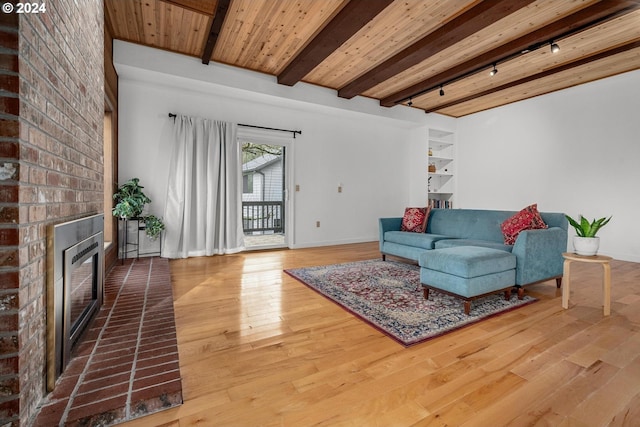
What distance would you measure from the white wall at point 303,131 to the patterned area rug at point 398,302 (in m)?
2.12

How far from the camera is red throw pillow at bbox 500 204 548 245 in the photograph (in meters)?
2.94

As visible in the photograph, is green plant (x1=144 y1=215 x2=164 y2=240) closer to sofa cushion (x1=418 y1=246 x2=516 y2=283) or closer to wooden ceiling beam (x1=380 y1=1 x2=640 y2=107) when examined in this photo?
sofa cushion (x1=418 y1=246 x2=516 y2=283)

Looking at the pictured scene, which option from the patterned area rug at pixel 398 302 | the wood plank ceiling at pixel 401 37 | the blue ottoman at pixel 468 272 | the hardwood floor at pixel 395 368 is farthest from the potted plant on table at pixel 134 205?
the blue ottoman at pixel 468 272

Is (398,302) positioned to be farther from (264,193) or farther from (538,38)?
(264,193)

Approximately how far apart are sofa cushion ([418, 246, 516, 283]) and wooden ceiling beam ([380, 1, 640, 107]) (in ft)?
8.35

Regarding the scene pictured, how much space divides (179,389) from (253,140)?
4143 mm

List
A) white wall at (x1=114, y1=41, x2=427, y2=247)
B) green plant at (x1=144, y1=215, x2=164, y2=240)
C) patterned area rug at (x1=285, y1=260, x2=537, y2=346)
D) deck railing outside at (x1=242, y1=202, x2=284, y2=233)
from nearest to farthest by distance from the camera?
patterned area rug at (x1=285, y1=260, x2=537, y2=346) < green plant at (x1=144, y1=215, x2=164, y2=240) < white wall at (x1=114, y1=41, x2=427, y2=247) < deck railing outside at (x1=242, y1=202, x2=284, y2=233)

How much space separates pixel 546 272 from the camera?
281cm

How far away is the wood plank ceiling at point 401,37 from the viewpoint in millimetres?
2859

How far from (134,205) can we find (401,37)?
3.79 m

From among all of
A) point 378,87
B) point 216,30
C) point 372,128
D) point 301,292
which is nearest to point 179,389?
point 301,292

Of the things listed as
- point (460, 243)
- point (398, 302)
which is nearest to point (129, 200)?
point (398, 302)

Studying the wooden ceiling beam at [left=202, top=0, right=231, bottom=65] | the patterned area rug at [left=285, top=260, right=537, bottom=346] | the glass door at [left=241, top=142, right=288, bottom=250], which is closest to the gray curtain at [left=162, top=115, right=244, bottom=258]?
the glass door at [left=241, top=142, right=288, bottom=250]

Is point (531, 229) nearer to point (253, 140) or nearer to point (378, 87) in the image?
point (378, 87)
